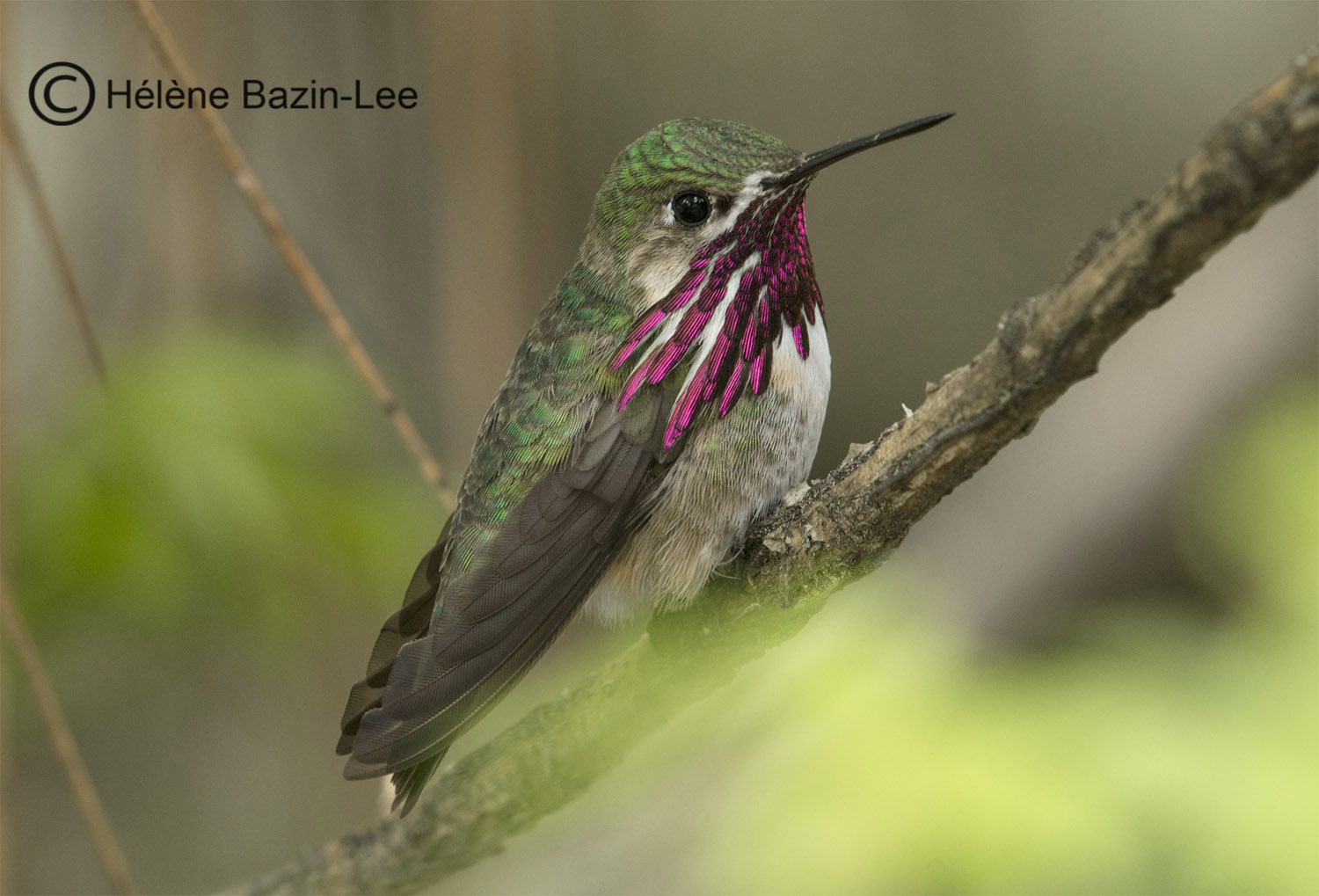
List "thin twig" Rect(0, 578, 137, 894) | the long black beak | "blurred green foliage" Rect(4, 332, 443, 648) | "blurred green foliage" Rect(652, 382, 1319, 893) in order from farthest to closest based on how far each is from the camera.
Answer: "blurred green foliage" Rect(4, 332, 443, 648)
"blurred green foliage" Rect(652, 382, 1319, 893)
"thin twig" Rect(0, 578, 137, 894)
the long black beak

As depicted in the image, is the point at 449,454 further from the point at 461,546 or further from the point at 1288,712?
the point at 1288,712

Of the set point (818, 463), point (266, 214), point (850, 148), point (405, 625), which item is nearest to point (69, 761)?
point (405, 625)

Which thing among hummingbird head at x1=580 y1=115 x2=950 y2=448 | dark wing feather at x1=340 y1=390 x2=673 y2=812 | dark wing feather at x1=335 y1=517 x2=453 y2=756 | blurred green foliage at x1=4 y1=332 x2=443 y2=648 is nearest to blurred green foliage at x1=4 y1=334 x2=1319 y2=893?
blurred green foliage at x1=4 y1=332 x2=443 y2=648

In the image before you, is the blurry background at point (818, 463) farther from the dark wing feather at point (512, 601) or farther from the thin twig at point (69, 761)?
the dark wing feather at point (512, 601)

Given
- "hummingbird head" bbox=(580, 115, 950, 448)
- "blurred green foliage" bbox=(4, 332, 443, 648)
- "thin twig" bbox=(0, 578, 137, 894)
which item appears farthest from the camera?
"blurred green foliage" bbox=(4, 332, 443, 648)

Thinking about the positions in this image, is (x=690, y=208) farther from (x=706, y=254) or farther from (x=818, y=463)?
(x=818, y=463)

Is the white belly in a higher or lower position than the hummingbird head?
lower

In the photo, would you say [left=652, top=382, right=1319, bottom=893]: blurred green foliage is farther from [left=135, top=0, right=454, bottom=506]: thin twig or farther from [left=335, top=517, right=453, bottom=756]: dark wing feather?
[left=135, top=0, right=454, bottom=506]: thin twig
